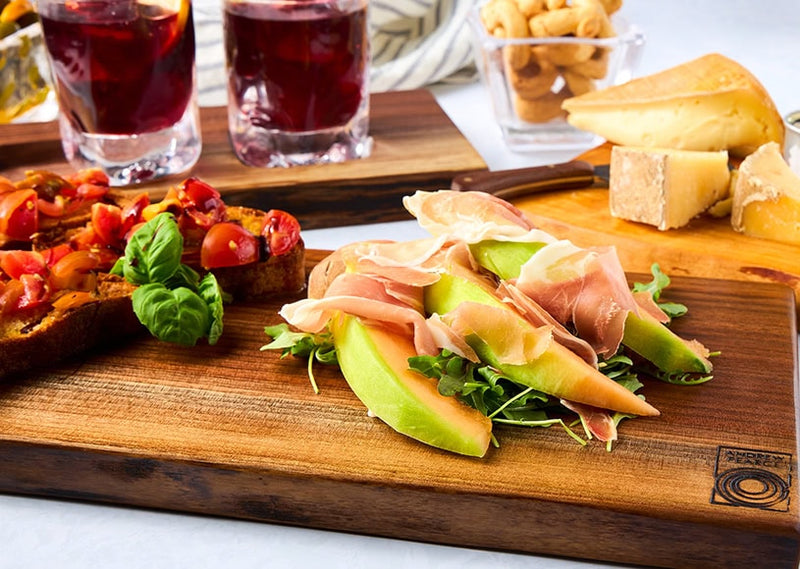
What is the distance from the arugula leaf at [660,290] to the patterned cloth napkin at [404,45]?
1.61m

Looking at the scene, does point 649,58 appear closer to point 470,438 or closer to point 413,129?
point 413,129

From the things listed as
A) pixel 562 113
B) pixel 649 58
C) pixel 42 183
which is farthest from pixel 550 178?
pixel 649 58

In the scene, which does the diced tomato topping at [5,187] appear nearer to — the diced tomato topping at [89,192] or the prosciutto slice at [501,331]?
the diced tomato topping at [89,192]

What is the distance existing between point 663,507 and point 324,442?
1.61 feet

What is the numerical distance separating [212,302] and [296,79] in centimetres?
99

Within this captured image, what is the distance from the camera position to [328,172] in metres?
2.78

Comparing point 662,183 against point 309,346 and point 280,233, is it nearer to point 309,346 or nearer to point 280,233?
point 280,233

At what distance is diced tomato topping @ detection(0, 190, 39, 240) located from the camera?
2131mm

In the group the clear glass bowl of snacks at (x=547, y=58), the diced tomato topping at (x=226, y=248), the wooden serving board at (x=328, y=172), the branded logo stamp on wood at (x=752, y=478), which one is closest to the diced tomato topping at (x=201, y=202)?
the diced tomato topping at (x=226, y=248)

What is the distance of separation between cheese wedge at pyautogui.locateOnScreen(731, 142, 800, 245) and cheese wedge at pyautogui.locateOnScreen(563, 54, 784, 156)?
0.24 m

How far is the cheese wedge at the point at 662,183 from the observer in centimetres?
246

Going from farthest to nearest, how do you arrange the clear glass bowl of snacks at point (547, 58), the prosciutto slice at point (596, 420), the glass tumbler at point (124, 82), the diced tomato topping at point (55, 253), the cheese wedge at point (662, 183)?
the clear glass bowl of snacks at point (547, 58), the glass tumbler at point (124, 82), the cheese wedge at point (662, 183), the diced tomato topping at point (55, 253), the prosciutto slice at point (596, 420)

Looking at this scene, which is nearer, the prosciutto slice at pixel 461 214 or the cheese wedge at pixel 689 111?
the prosciutto slice at pixel 461 214

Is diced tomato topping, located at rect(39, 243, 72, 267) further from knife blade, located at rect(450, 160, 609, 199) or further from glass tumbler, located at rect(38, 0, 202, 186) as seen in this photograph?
knife blade, located at rect(450, 160, 609, 199)
